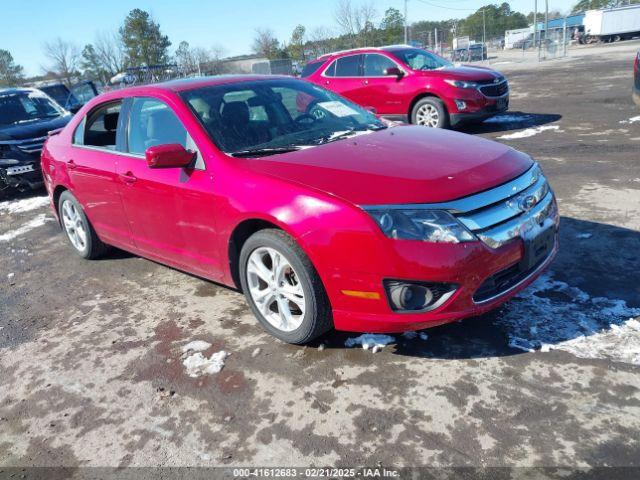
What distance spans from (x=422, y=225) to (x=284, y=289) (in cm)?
97

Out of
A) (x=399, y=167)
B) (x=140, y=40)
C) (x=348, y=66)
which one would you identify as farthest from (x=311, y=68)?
(x=140, y=40)

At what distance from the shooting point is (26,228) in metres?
6.98

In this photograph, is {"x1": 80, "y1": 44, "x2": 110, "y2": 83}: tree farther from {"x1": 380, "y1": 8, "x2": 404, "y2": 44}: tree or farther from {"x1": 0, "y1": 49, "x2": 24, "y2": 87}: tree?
{"x1": 380, "y1": 8, "x2": 404, "y2": 44}: tree

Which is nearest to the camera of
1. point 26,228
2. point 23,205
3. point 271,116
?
point 271,116

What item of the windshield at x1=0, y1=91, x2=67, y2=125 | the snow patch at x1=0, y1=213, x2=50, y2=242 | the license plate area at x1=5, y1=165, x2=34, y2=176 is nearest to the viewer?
the snow patch at x1=0, y1=213, x2=50, y2=242

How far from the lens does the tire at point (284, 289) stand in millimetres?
3010

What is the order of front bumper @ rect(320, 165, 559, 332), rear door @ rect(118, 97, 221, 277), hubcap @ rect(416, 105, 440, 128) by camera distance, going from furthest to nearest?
hubcap @ rect(416, 105, 440, 128), rear door @ rect(118, 97, 221, 277), front bumper @ rect(320, 165, 559, 332)

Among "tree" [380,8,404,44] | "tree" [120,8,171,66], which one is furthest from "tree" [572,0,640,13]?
"tree" [120,8,171,66]

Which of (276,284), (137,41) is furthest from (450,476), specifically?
(137,41)

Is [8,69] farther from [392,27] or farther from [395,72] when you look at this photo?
[395,72]

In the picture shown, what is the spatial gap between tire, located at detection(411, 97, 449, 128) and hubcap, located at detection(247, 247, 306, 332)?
720 cm

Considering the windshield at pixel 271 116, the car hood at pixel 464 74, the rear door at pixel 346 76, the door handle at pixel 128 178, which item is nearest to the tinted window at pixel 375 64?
the rear door at pixel 346 76

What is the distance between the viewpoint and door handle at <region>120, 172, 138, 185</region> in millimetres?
4066

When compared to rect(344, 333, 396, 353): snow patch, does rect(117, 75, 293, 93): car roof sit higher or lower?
higher
